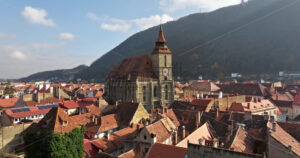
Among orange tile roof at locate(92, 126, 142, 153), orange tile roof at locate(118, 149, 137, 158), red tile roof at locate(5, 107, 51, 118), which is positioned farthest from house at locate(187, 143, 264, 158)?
red tile roof at locate(5, 107, 51, 118)

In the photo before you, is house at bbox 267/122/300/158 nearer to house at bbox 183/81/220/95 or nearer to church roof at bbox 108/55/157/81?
church roof at bbox 108/55/157/81

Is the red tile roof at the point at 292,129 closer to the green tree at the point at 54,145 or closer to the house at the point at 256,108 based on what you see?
the house at the point at 256,108

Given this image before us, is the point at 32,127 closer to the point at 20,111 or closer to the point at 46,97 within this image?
the point at 20,111

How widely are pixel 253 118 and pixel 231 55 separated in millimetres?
168005

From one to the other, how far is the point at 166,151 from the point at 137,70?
40.6 m

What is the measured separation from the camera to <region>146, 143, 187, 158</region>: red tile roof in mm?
18250

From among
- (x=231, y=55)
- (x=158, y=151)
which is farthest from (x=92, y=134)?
(x=231, y=55)

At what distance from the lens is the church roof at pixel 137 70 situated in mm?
57312

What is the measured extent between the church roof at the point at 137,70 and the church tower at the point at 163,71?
1.82 m

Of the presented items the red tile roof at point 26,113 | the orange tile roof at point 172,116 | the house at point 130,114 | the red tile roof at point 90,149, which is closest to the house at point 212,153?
the red tile roof at point 90,149

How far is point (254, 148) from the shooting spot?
21.2m

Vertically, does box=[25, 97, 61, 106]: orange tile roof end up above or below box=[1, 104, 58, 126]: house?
above

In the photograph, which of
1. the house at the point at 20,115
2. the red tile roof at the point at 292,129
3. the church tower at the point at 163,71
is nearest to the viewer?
the red tile roof at the point at 292,129

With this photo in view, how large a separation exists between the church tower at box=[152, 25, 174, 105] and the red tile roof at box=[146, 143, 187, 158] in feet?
125
